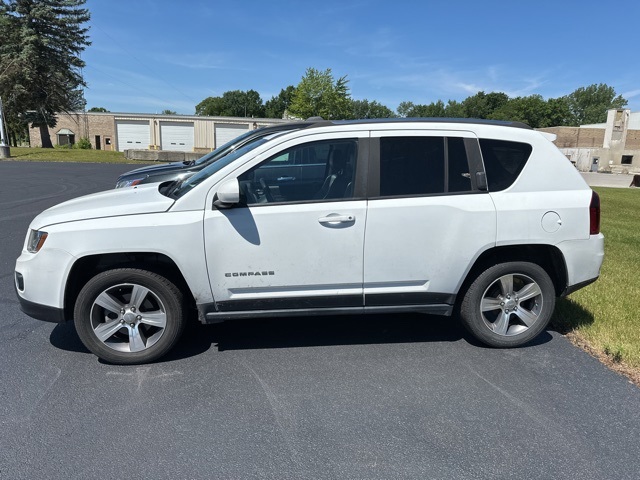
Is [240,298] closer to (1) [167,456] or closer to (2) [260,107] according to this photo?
(1) [167,456]

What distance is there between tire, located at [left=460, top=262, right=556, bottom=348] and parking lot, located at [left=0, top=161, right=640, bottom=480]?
178mm

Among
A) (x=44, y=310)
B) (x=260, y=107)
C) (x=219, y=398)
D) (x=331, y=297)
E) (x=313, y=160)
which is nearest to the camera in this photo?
(x=219, y=398)

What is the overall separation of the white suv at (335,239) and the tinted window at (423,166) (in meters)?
0.01

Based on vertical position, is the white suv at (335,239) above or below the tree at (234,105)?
below

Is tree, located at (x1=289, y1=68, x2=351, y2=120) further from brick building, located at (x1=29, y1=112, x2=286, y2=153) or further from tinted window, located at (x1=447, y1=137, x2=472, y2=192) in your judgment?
tinted window, located at (x1=447, y1=137, x2=472, y2=192)

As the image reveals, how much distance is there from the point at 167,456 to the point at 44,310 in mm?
Answer: 1683

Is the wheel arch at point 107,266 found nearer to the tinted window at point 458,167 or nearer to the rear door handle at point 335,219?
the rear door handle at point 335,219

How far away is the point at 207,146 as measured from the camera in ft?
193

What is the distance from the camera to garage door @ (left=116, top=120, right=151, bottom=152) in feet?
195

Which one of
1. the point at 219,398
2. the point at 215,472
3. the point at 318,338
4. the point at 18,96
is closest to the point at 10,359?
the point at 219,398

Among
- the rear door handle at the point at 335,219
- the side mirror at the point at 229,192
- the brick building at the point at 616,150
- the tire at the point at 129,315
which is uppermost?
the brick building at the point at 616,150

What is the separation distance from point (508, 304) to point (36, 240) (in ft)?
13.0

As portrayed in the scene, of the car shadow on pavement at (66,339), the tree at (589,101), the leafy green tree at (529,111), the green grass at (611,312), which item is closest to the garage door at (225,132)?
the green grass at (611,312)

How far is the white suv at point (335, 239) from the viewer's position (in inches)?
134
